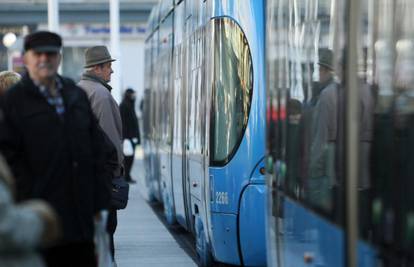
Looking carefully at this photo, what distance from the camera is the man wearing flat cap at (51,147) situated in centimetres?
580

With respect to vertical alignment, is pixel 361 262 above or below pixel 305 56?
below

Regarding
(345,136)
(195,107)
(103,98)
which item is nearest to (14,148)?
(345,136)

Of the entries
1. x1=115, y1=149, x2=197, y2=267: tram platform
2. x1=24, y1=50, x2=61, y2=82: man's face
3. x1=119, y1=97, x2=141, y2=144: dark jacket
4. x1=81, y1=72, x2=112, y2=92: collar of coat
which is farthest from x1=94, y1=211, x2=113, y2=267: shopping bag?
x1=119, y1=97, x2=141, y2=144: dark jacket

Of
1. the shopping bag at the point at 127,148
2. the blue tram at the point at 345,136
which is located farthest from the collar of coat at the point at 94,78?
the shopping bag at the point at 127,148

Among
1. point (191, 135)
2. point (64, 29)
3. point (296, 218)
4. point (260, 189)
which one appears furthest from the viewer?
point (64, 29)

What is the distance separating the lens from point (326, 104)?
6332 mm

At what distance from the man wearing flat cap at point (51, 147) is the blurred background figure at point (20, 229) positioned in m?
1.25

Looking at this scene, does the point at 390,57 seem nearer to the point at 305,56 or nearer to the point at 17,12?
the point at 305,56

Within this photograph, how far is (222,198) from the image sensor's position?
402 inches

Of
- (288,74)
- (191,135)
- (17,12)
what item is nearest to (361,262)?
(288,74)

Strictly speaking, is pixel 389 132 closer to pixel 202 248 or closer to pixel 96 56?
pixel 96 56

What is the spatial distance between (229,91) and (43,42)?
4.47 meters

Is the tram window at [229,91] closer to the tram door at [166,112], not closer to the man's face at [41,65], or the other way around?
the man's face at [41,65]

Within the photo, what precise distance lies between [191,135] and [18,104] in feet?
20.6
